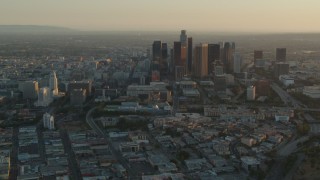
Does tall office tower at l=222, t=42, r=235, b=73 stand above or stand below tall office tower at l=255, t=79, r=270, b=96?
above

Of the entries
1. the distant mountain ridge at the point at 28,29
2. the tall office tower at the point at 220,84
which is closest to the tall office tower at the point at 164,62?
the tall office tower at the point at 220,84

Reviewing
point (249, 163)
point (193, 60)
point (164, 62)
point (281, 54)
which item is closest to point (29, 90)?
point (164, 62)

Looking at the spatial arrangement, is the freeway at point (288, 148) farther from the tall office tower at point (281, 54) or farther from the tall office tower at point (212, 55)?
the tall office tower at point (281, 54)

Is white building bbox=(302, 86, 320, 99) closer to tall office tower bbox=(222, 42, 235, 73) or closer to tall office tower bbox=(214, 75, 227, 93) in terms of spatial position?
tall office tower bbox=(214, 75, 227, 93)

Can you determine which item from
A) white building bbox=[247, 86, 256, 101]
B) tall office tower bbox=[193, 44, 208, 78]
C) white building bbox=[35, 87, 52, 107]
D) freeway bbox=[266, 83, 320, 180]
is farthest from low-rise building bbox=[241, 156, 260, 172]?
tall office tower bbox=[193, 44, 208, 78]

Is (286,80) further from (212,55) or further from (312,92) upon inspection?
(212,55)

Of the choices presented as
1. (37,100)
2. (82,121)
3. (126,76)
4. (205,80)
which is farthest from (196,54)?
(82,121)
